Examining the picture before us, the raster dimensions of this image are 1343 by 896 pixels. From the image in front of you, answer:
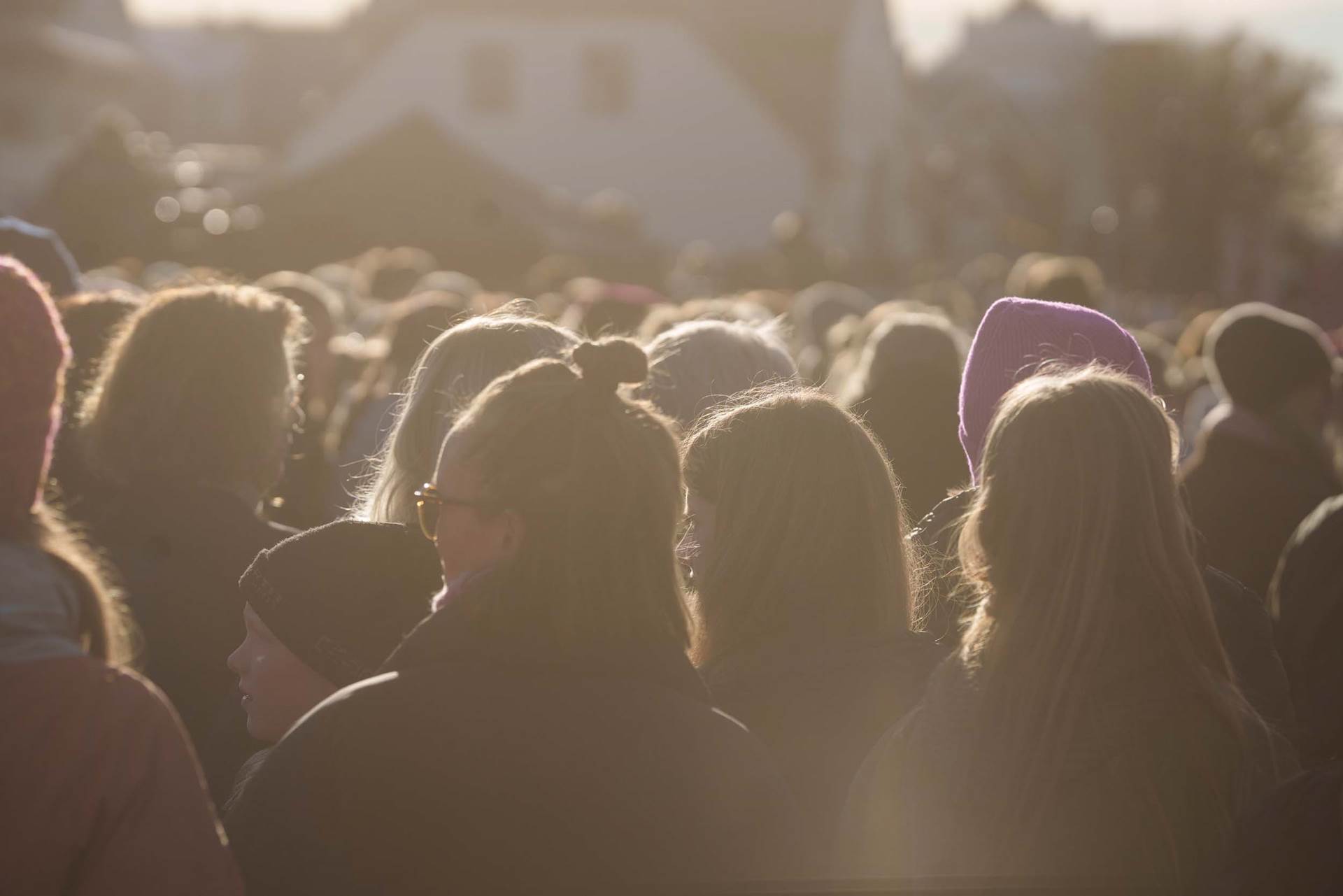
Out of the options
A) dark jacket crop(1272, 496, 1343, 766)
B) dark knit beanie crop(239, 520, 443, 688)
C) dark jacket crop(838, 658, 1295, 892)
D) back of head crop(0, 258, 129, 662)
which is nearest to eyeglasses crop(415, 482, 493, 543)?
back of head crop(0, 258, 129, 662)

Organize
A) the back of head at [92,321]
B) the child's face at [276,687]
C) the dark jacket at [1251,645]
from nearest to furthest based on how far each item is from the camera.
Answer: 1. the child's face at [276,687]
2. the dark jacket at [1251,645]
3. the back of head at [92,321]

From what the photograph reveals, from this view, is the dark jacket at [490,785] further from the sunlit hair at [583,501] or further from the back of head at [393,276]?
the back of head at [393,276]

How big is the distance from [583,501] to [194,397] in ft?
7.42

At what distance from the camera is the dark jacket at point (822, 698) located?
3414 millimetres

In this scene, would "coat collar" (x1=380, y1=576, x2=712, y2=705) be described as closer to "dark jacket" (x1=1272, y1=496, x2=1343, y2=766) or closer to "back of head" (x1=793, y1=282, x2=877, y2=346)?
"dark jacket" (x1=1272, y1=496, x2=1343, y2=766)

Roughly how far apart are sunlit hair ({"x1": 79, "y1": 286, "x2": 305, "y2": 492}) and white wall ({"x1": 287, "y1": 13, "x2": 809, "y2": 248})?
157ft

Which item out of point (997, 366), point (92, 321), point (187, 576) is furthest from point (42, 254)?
point (997, 366)

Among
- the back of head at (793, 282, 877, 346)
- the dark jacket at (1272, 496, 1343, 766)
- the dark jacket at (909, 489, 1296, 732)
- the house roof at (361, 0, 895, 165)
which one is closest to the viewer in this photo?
the dark jacket at (909, 489, 1296, 732)

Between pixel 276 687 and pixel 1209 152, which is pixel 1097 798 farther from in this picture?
pixel 1209 152

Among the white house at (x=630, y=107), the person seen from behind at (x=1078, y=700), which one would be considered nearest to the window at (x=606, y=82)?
the white house at (x=630, y=107)

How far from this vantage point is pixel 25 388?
2.57 m

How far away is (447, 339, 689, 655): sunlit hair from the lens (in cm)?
257

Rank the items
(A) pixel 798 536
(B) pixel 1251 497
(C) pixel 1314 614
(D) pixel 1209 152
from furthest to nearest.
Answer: (D) pixel 1209 152 → (B) pixel 1251 497 → (C) pixel 1314 614 → (A) pixel 798 536

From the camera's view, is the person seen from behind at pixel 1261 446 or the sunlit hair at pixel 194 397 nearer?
the sunlit hair at pixel 194 397
